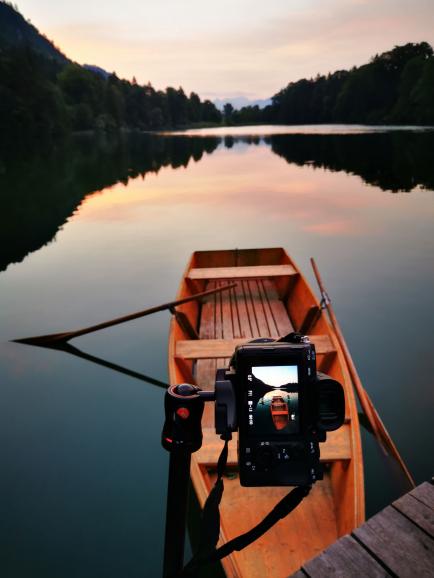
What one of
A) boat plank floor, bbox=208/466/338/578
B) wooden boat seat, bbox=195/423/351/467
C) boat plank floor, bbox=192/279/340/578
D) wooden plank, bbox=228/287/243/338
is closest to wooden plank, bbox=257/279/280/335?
wooden plank, bbox=228/287/243/338

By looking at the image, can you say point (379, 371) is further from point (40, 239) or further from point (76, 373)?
point (40, 239)

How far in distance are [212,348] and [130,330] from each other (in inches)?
185

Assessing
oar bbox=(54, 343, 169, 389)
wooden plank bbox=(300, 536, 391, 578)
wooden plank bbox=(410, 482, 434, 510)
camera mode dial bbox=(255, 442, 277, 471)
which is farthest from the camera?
oar bbox=(54, 343, 169, 389)

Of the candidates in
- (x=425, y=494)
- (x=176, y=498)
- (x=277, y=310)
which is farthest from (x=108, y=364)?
(x=176, y=498)

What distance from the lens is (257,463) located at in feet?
6.47

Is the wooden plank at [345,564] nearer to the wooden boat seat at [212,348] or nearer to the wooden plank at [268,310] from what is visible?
the wooden boat seat at [212,348]

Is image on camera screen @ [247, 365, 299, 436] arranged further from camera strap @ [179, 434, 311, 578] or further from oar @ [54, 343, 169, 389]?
oar @ [54, 343, 169, 389]

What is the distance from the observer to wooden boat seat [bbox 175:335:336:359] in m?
6.98

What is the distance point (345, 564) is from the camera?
2697mm

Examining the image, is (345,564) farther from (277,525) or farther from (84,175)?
(84,175)

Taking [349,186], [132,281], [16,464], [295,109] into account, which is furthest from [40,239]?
[295,109]

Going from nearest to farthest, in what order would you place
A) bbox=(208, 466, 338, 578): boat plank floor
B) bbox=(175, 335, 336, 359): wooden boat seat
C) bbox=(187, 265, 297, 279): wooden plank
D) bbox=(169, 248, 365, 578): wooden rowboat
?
1. bbox=(208, 466, 338, 578): boat plank floor
2. bbox=(169, 248, 365, 578): wooden rowboat
3. bbox=(175, 335, 336, 359): wooden boat seat
4. bbox=(187, 265, 297, 279): wooden plank

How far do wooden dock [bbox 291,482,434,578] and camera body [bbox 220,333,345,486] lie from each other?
1119mm

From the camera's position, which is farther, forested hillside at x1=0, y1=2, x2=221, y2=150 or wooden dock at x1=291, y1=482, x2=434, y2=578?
forested hillside at x1=0, y1=2, x2=221, y2=150
